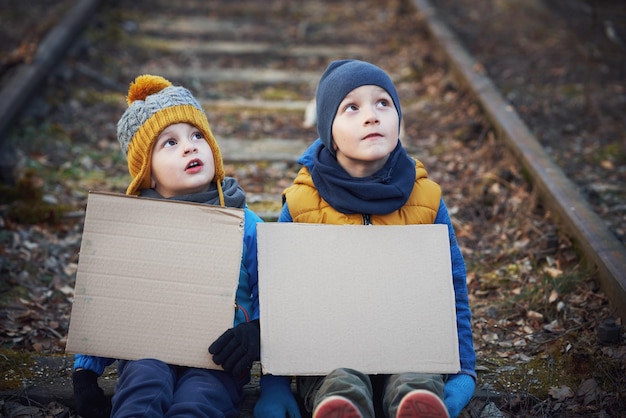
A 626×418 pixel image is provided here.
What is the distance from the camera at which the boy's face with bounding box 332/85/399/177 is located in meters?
2.88

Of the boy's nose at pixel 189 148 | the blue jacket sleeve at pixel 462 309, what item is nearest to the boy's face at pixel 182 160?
the boy's nose at pixel 189 148

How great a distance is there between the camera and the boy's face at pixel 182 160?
2.94 metres

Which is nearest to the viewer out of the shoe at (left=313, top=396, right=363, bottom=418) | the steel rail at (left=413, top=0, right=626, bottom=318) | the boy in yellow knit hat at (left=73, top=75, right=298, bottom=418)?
the shoe at (left=313, top=396, right=363, bottom=418)

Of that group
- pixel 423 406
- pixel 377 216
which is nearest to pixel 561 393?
pixel 423 406

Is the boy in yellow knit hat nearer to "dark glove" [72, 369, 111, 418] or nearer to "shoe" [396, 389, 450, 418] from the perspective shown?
"dark glove" [72, 369, 111, 418]

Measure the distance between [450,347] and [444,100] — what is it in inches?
162

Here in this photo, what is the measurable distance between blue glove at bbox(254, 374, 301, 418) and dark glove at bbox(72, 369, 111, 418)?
22.6 inches

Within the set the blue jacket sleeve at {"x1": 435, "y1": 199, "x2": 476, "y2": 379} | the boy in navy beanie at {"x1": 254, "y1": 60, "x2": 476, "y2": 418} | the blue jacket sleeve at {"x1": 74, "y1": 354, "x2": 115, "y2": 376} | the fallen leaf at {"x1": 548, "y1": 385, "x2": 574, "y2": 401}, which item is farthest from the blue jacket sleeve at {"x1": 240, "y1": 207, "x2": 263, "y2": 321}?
the fallen leaf at {"x1": 548, "y1": 385, "x2": 574, "y2": 401}

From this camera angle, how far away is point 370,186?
2.90 m

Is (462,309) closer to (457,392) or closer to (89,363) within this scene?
(457,392)

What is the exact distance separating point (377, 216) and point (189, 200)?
2.40 feet

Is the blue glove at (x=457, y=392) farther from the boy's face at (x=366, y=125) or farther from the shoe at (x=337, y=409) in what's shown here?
the boy's face at (x=366, y=125)

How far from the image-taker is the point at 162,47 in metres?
7.77

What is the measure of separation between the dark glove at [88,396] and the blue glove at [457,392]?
1.26 m
